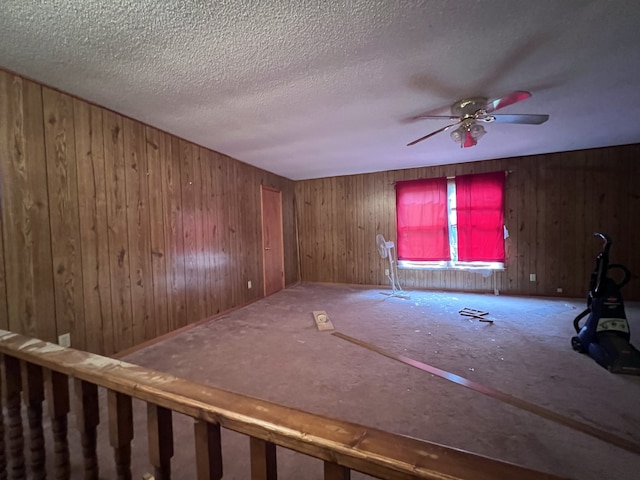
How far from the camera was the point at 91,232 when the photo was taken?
2295 mm

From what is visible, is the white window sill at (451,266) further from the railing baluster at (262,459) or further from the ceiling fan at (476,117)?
the railing baluster at (262,459)

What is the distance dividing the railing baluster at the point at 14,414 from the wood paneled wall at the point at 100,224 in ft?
4.38

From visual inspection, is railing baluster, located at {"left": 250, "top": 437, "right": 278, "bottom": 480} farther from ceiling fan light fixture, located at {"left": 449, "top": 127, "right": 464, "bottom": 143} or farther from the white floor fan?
the white floor fan

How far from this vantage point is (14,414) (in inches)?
37.9

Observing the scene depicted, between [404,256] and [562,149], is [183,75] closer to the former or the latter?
[404,256]

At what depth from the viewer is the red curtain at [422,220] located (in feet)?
15.6

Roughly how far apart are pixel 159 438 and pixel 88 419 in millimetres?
308

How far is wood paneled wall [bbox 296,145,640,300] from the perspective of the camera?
3.86 meters

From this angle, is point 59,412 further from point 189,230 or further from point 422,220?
point 422,220

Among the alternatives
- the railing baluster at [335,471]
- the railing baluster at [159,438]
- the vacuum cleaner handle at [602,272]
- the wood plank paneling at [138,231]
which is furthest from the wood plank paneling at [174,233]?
the vacuum cleaner handle at [602,272]

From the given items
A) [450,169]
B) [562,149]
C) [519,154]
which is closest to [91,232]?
[450,169]

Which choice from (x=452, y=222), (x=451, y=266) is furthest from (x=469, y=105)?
(x=451, y=266)

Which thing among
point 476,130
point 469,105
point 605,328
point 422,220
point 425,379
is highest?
point 469,105

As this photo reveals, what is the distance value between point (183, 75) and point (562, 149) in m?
5.02
